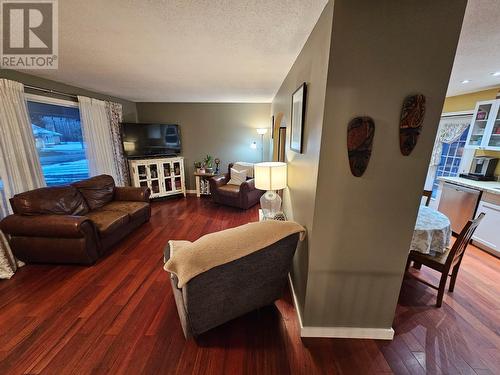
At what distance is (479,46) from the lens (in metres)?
1.62

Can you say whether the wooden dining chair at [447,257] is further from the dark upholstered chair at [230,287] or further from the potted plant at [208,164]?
the potted plant at [208,164]

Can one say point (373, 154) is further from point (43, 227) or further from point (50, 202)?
point (50, 202)

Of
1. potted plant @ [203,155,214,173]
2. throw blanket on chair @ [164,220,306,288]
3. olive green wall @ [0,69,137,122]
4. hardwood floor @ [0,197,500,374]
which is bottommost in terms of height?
hardwood floor @ [0,197,500,374]

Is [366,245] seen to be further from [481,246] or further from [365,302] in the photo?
[481,246]

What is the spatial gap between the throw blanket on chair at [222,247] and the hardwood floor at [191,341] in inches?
27.2

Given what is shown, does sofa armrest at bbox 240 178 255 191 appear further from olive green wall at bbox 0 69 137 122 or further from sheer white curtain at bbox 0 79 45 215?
olive green wall at bbox 0 69 137 122

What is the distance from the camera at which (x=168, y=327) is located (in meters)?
1.55

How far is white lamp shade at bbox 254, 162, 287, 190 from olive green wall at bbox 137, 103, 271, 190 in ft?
9.31

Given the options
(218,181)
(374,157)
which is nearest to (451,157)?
(374,157)

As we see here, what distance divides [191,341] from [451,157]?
496 centimetres

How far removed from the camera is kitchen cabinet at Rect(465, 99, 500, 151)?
2.68 metres

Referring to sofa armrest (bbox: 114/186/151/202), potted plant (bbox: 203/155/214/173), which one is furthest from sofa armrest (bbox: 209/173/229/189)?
sofa armrest (bbox: 114/186/151/202)

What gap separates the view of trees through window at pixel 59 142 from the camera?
2.75m

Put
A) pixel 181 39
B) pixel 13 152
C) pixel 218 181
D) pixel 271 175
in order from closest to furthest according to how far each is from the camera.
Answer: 1. pixel 181 39
2. pixel 271 175
3. pixel 13 152
4. pixel 218 181
